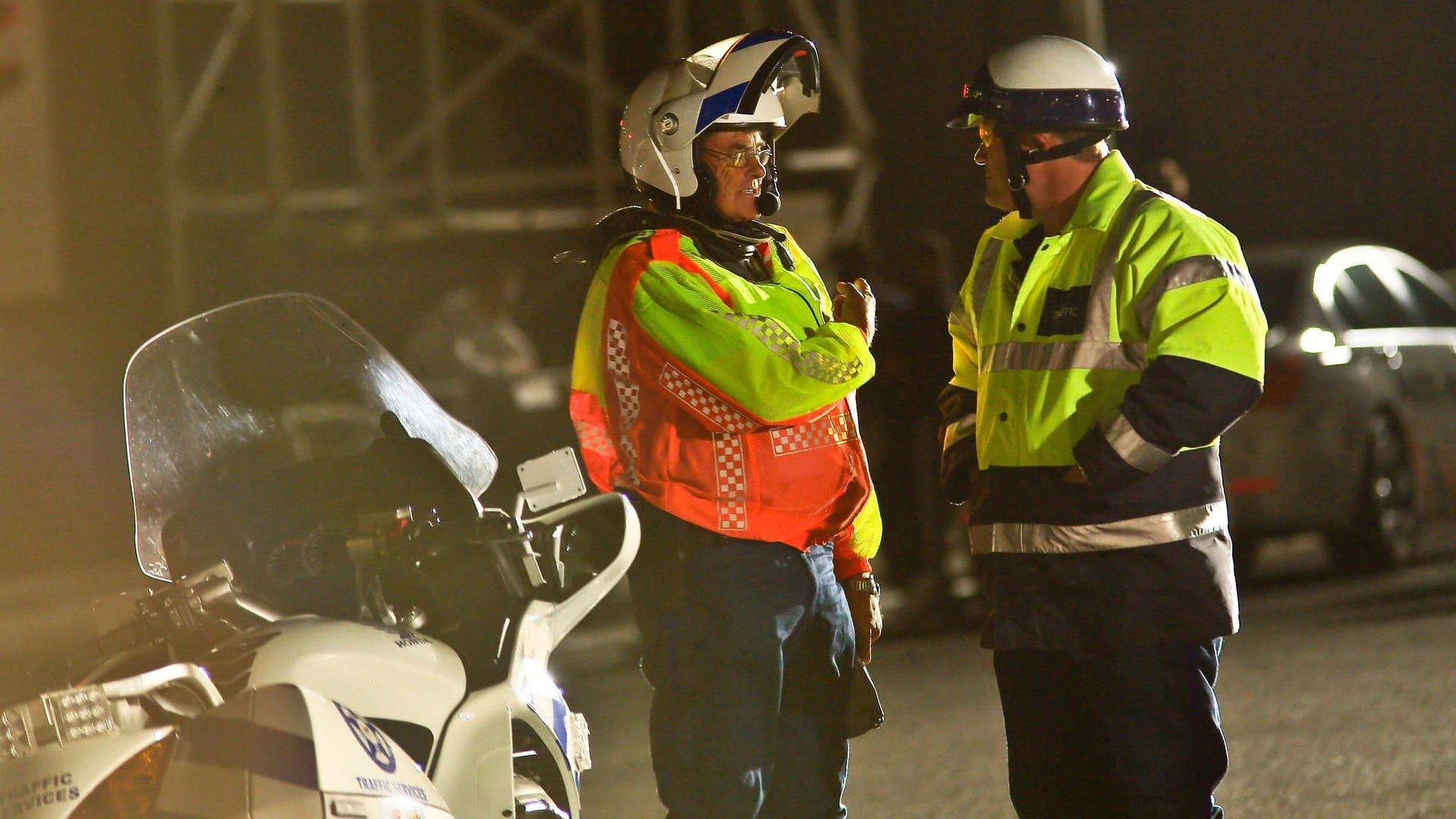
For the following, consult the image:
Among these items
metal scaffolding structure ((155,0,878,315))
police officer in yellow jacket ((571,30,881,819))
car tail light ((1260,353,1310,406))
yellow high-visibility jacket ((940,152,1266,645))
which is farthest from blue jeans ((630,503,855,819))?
metal scaffolding structure ((155,0,878,315))

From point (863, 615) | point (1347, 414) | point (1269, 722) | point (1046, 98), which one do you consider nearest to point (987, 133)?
point (1046, 98)

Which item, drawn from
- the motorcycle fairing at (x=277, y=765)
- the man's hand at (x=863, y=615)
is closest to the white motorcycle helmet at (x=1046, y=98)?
the man's hand at (x=863, y=615)

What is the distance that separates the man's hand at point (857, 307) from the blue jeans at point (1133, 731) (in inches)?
27.8

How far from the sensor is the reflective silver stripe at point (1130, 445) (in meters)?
3.48

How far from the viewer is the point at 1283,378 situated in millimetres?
9203

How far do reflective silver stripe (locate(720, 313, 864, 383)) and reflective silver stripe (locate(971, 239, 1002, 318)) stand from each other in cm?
40

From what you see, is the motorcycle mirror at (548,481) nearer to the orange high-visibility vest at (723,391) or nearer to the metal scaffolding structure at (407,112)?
the orange high-visibility vest at (723,391)

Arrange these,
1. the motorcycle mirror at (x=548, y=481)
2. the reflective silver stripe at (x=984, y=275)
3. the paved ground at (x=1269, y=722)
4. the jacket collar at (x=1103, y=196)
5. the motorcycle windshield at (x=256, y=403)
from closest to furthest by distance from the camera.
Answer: the motorcycle windshield at (x=256, y=403) < the motorcycle mirror at (x=548, y=481) < the jacket collar at (x=1103, y=196) < the reflective silver stripe at (x=984, y=275) < the paved ground at (x=1269, y=722)

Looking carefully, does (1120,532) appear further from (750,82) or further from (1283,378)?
(1283,378)

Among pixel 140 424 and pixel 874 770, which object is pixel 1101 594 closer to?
pixel 140 424

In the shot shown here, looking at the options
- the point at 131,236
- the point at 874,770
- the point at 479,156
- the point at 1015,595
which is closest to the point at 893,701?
the point at 874,770

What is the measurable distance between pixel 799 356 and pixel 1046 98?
70 cm

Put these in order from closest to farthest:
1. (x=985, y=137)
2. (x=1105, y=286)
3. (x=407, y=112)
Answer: (x=1105, y=286) → (x=985, y=137) → (x=407, y=112)

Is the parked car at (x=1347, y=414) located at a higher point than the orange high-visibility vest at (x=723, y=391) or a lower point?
lower
